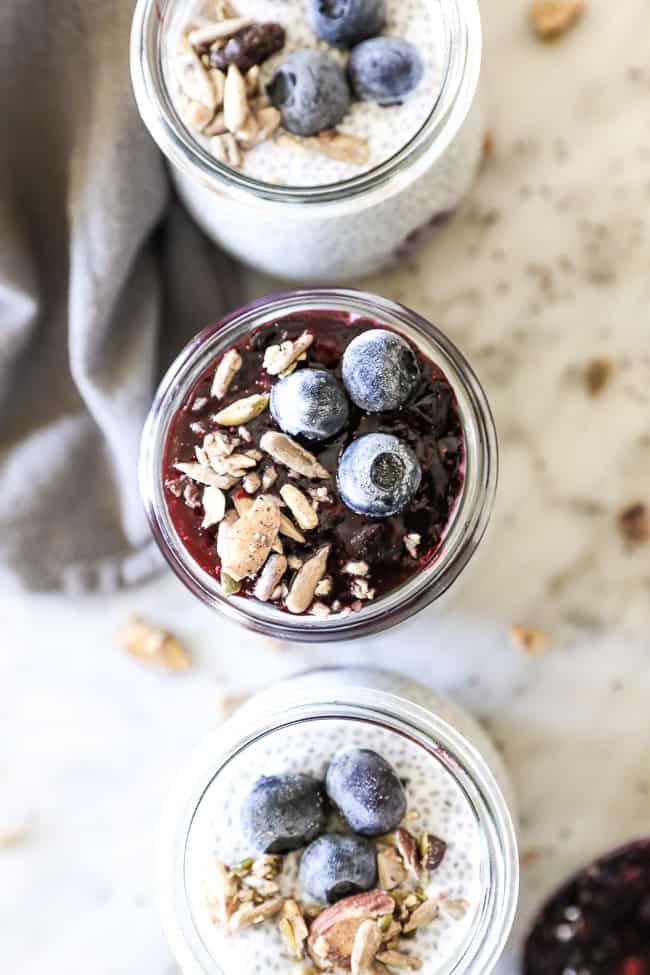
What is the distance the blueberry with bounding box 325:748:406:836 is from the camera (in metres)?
0.98

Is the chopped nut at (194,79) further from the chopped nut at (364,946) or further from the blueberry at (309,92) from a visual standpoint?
the chopped nut at (364,946)

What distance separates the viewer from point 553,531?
124 centimetres

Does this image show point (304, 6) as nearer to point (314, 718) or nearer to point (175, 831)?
point (314, 718)

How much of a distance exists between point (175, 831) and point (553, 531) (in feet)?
1.70

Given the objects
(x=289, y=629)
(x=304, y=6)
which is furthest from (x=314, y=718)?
(x=304, y=6)

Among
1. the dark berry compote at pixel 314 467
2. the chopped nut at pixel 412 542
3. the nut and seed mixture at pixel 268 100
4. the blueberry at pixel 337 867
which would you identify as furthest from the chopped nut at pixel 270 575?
the nut and seed mixture at pixel 268 100

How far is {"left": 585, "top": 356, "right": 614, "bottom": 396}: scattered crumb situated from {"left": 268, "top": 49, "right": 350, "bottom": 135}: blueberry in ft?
1.37

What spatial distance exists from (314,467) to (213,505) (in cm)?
10

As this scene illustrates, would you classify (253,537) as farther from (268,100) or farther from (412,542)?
(268,100)

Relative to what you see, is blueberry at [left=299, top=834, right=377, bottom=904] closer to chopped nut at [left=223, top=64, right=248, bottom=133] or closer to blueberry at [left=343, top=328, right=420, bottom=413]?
blueberry at [left=343, top=328, right=420, bottom=413]

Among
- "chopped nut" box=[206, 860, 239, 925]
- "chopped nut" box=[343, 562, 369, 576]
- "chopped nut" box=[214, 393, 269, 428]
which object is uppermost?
"chopped nut" box=[214, 393, 269, 428]

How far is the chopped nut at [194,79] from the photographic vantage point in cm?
101

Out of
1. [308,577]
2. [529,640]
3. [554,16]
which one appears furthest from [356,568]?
[554,16]

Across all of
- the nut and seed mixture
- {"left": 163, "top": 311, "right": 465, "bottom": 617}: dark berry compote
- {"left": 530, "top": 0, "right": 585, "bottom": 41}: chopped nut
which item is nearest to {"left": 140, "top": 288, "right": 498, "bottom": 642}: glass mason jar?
{"left": 163, "top": 311, "right": 465, "bottom": 617}: dark berry compote
